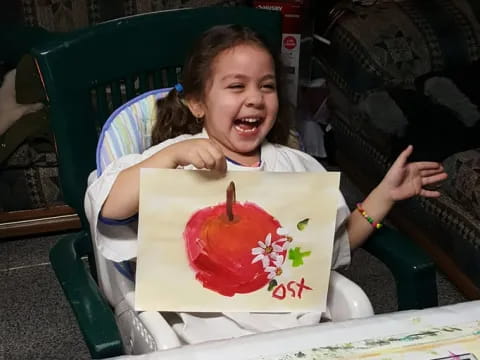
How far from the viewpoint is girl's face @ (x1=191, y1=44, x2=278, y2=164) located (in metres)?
1.02

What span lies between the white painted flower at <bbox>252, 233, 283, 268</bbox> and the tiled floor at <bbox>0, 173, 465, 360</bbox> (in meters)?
0.89

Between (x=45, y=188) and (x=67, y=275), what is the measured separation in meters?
1.22

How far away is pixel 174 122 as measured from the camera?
1150 millimetres

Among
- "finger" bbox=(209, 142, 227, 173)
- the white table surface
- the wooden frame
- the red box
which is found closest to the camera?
the white table surface

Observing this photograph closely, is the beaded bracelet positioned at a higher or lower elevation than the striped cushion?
lower

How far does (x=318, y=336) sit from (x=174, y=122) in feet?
1.78

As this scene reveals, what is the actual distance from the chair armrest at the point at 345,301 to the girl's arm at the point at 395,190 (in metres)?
0.09

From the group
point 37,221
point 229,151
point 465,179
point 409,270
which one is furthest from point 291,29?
point 409,270

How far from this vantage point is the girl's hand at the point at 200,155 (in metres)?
0.86

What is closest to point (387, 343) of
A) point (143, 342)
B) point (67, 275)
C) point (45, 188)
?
point (143, 342)

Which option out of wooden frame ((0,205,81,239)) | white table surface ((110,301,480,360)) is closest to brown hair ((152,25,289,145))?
white table surface ((110,301,480,360))

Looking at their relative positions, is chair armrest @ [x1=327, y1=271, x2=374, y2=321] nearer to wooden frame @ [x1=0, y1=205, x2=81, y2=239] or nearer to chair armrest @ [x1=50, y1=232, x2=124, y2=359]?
chair armrest @ [x1=50, y1=232, x2=124, y2=359]

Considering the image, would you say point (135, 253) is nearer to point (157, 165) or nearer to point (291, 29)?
point (157, 165)

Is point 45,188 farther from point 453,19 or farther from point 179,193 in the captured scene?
point 453,19
